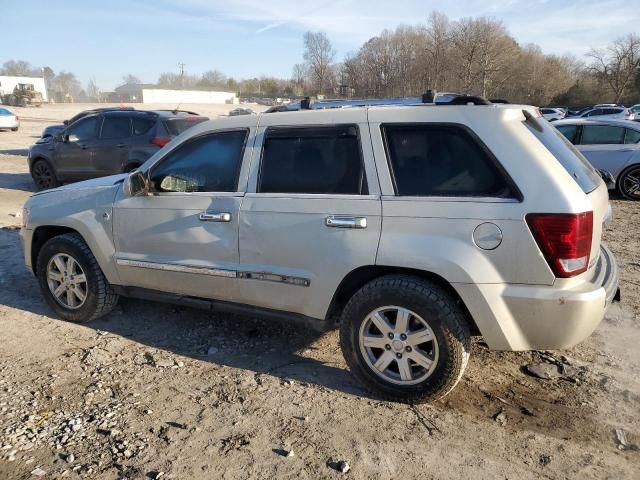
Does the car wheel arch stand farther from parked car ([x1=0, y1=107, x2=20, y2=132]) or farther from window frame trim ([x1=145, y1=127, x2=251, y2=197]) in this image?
parked car ([x1=0, y1=107, x2=20, y2=132])

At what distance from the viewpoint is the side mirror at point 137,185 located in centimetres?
394

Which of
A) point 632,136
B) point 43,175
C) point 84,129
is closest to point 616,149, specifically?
point 632,136

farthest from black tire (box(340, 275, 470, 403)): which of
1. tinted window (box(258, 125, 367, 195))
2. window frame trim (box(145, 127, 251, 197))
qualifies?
window frame trim (box(145, 127, 251, 197))

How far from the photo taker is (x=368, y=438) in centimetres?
289

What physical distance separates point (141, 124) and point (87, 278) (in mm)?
6126

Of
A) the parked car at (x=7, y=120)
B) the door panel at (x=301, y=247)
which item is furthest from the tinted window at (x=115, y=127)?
the parked car at (x=7, y=120)

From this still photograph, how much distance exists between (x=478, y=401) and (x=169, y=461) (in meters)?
1.91

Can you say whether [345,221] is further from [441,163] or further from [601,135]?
[601,135]

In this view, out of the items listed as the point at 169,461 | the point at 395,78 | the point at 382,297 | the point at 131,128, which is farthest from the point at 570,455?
the point at 395,78

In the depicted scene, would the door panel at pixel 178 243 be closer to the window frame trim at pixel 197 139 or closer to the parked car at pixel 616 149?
the window frame trim at pixel 197 139

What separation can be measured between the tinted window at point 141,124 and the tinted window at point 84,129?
1.00 metres

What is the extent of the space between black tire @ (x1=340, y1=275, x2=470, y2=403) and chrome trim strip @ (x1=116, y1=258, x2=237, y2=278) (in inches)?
37.8

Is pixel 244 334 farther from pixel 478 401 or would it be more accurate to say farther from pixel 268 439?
pixel 478 401

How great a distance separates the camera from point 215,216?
11.9 feet
